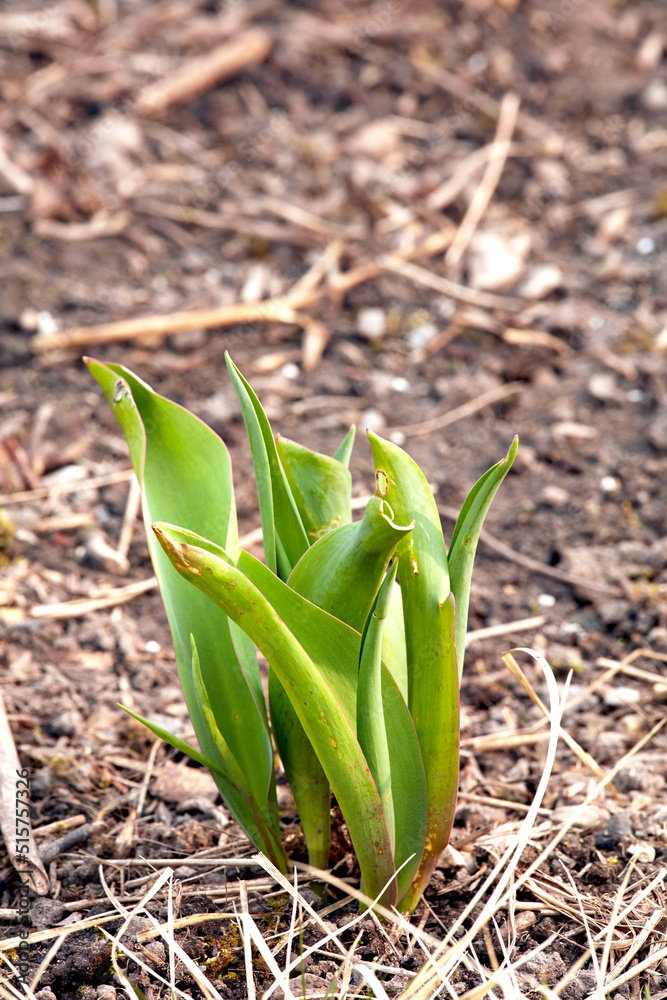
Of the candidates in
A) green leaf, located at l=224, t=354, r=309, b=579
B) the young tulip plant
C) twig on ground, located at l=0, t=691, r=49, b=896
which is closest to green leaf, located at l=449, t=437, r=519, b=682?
the young tulip plant

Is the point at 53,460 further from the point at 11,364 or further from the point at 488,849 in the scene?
the point at 488,849

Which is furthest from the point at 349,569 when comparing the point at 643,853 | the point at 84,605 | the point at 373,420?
the point at 373,420

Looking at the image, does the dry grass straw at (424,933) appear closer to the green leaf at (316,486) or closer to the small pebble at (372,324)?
the green leaf at (316,486)

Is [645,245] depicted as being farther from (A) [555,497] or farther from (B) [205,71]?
(B) [205,71]

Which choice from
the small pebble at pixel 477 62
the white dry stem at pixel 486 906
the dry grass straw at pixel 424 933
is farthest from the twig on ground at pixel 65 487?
the small pebble at pixel 477 62

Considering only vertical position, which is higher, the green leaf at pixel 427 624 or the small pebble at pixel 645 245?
the green leaf at pixel 427 624

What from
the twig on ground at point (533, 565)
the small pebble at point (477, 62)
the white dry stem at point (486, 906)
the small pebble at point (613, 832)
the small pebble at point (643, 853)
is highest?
the small pebble at point (477, 62)

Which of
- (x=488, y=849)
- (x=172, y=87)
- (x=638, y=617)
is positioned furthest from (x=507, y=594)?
(x=172, y=87)
